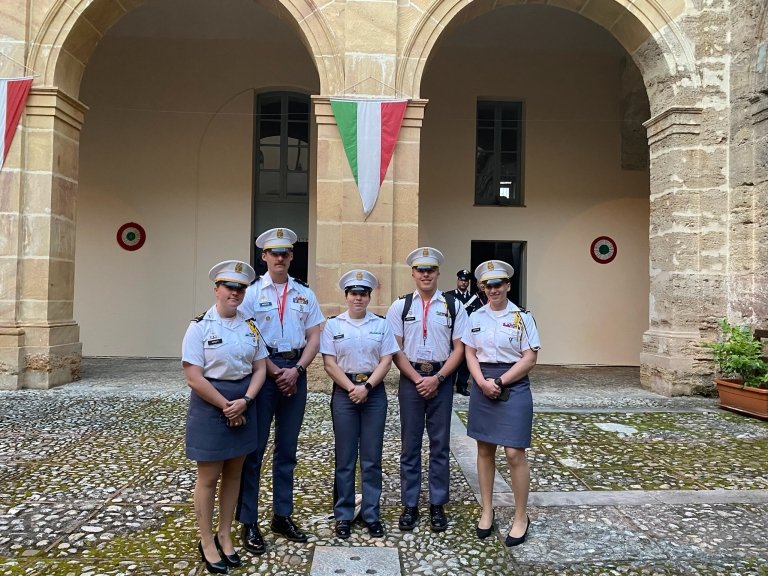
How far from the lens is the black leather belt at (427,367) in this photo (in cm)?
356

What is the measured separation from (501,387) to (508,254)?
27.9 ft

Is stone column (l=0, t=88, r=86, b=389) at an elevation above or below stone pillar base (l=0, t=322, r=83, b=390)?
above

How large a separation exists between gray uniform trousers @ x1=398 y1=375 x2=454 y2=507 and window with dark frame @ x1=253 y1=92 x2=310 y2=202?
8360 mm

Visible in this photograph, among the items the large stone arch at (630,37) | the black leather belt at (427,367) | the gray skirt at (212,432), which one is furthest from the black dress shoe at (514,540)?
the large stone arch at (630,37)

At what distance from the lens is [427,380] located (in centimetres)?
348

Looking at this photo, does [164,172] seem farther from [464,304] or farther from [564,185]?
[564,185]

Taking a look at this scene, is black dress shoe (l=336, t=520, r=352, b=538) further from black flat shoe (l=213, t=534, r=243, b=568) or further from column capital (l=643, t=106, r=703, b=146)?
column capital (l=643, t=106, r=703, b=146)

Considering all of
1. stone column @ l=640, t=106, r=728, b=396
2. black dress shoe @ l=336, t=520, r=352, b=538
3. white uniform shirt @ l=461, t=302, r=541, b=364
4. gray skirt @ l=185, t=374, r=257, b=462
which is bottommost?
black dress shoe @ l=336, t=520, r=352, b=538

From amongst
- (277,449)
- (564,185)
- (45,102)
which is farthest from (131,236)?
(277,449)

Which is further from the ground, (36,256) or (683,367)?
(36,256)

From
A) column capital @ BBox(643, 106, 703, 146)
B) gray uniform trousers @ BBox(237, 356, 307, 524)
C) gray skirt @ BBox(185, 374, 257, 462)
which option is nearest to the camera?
gray skirt @ BBox(185, 374, 257, 462)

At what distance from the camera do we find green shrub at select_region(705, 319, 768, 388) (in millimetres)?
6707

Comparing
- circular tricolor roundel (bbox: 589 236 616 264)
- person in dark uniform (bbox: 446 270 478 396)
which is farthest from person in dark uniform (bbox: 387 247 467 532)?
circular tricolor roundel (bbox: 589 236 616 264)

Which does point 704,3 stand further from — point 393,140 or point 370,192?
point 370,192
